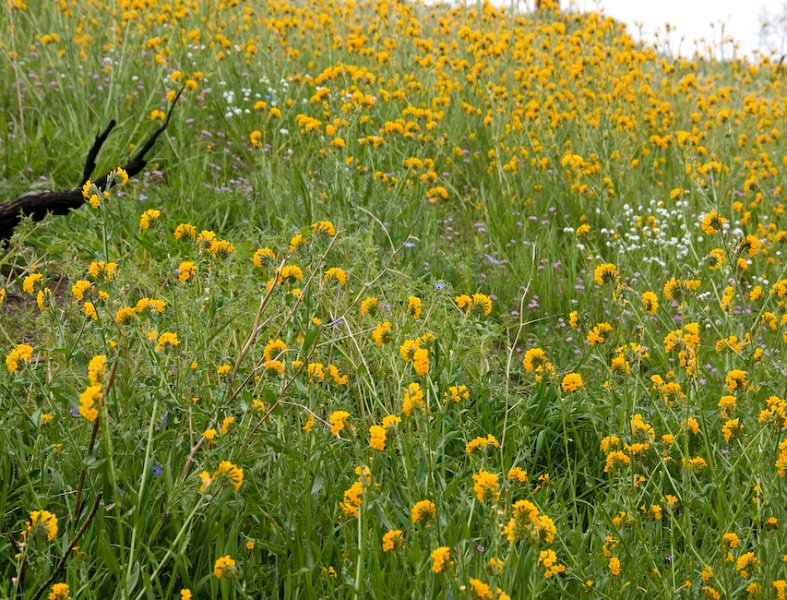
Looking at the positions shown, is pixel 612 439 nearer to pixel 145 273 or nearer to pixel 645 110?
pixel 145 273

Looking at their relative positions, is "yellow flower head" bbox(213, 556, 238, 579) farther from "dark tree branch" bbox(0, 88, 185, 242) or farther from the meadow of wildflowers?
"dark tree branch" bbox(0, 88, 185, 242)

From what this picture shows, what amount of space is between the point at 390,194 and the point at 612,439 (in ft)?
7.62

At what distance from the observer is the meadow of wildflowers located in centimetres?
190

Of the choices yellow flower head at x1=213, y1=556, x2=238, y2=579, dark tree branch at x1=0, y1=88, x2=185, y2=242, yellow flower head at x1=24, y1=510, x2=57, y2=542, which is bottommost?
yellow flower head at x1=213, y1=556, x2=238, y2=579

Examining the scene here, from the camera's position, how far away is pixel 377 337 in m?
1.93

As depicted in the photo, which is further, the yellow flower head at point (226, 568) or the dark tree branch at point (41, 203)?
the dark tree branch at point (41, 203)

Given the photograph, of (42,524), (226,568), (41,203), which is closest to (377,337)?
(226,568)

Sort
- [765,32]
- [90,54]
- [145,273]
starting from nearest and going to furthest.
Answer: [145,273] < [90,54] < [765,32]

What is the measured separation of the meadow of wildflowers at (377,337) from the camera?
6.23 feet

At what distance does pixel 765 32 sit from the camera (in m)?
10.2

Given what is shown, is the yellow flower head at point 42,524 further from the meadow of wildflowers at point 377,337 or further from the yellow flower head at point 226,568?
the yellow flower head at point 226,568

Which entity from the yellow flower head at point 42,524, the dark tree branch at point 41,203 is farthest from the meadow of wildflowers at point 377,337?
the dark tree branch at point 41,203

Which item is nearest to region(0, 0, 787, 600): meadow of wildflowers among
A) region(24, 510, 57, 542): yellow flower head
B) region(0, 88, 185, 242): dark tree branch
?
region(24, 510, 57, 542): yellow flower head

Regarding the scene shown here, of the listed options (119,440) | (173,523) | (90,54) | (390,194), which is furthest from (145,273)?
(90,54)
